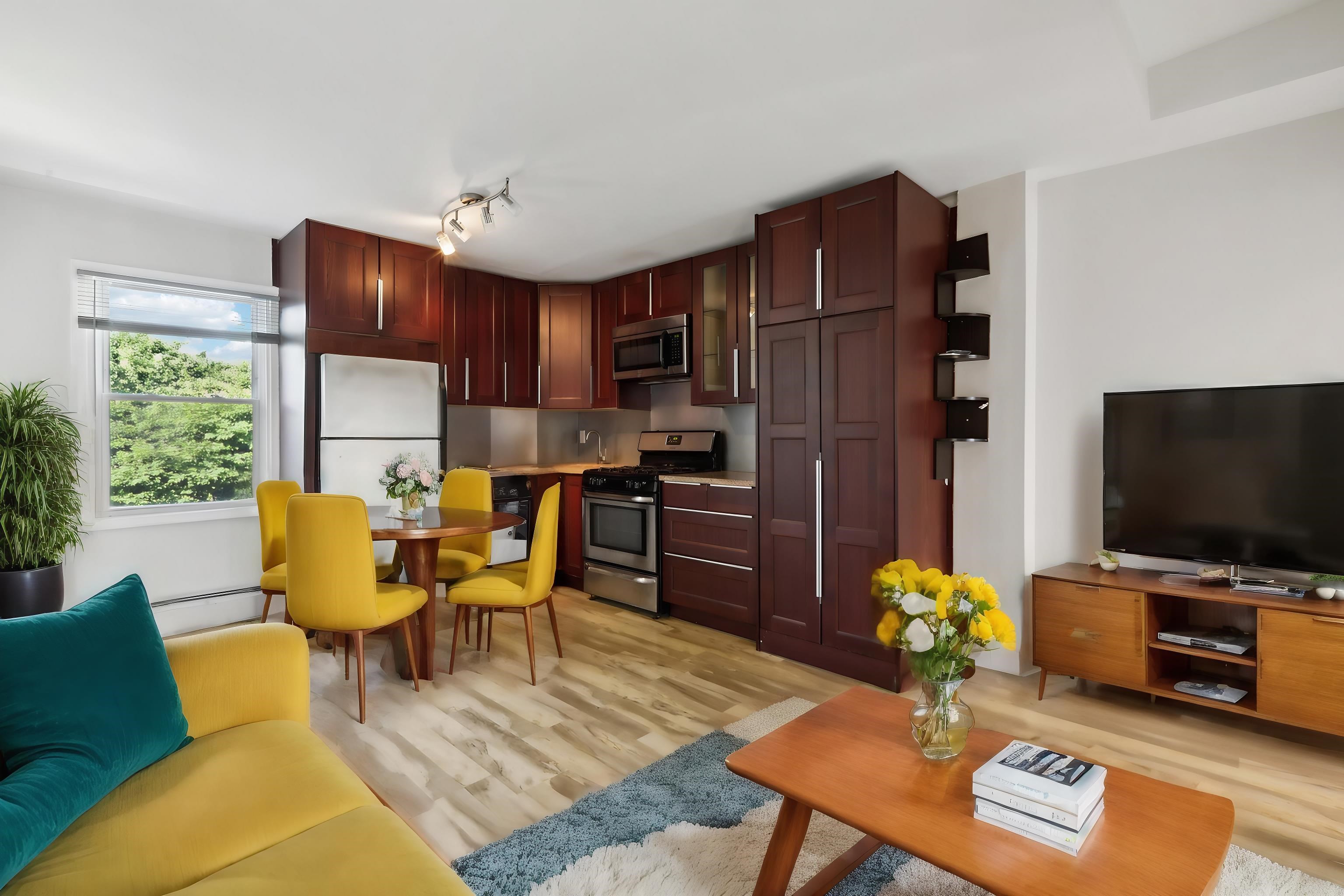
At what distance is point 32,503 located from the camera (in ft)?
10.2

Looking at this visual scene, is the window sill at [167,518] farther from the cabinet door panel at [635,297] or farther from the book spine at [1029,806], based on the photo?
the book spine at [1029,806]

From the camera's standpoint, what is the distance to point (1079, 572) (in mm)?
3002

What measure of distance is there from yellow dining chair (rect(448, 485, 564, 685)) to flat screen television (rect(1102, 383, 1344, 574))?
8.56 feet

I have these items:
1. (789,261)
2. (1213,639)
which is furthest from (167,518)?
(1213,639)

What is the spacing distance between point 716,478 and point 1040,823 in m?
2.84

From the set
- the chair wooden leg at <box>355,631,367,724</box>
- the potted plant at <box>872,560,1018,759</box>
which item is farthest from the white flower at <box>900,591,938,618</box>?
the chair wooden leg at <box>355,631,367,724</box>

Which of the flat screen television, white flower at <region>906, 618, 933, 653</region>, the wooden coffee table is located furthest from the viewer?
the flat screen television

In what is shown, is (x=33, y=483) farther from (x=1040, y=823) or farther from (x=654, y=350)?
(x=1040, y=823)

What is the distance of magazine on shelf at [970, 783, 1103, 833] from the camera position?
1269 millimetres

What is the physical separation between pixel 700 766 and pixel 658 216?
9.64 ft

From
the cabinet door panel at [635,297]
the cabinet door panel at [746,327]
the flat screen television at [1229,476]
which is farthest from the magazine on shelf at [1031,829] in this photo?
the cabinet door panel at [635,297]

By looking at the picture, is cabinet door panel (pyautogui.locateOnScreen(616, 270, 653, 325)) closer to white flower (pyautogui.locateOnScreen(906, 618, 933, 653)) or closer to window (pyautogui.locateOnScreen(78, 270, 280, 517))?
window (pyautogui.locateOnScreen(78, 270, 280, 517))

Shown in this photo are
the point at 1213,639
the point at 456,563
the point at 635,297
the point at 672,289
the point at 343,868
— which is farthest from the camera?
the point at 635,297

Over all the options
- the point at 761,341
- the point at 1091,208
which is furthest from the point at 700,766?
the point at 1091,208
